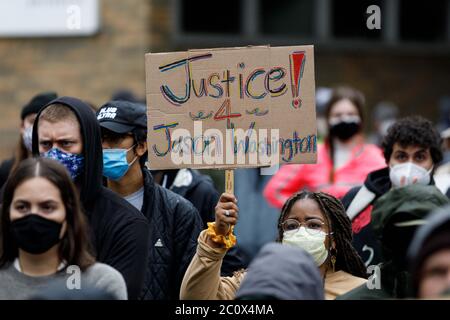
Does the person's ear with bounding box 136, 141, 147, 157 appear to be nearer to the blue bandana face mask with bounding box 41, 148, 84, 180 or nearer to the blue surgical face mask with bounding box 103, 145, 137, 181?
the blue surgical face mask with bounding box 103, 145, 137, 181

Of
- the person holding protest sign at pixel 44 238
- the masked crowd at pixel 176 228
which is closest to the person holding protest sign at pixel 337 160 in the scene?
the masked crowd at pixel 176 228

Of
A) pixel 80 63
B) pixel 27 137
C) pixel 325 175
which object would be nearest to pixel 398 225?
pixel 27 137

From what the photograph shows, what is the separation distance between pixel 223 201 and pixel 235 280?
46 centimetres

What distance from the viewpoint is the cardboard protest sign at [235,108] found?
5.50 metres

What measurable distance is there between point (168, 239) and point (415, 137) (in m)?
1.60

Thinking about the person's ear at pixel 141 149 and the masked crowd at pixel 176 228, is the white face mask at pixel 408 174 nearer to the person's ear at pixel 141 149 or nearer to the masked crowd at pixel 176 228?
the masked crowd at pixel 176 228

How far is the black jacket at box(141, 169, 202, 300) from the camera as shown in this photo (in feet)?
19.3

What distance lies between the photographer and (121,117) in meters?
6.23

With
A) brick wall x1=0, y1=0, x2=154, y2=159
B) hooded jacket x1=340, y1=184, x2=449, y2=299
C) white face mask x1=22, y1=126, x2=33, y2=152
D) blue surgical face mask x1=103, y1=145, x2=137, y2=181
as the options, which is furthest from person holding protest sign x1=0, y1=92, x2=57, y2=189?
brick wall x1=0, y1=0, x2=154, y2=159

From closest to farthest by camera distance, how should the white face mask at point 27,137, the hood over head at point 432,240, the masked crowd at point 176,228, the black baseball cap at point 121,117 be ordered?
the hood over head at point 432,240 < the masked crowd at point 176,228 < the black baseball cap at point 121,117 < the white face mask at point 27,137

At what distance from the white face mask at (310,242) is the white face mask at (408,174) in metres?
1.35

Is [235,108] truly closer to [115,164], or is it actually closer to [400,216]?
[115,164]
